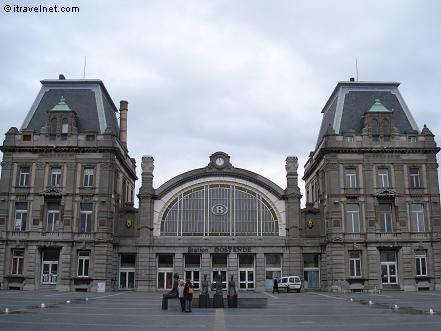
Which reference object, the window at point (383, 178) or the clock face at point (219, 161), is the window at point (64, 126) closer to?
the clock face at point (219, 161)

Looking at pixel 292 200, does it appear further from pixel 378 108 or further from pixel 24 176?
pixel 24 176

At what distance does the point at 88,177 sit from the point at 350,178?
28.0 m

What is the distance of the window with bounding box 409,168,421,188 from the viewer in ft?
191

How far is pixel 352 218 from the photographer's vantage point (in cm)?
5756

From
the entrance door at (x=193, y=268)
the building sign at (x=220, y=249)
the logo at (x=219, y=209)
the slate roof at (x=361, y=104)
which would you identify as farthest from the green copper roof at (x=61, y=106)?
the slate roof at (x=361, y=104)

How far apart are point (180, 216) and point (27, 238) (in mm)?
16381

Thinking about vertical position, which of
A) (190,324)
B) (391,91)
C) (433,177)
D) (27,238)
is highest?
(391,91)

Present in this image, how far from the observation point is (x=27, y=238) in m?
56.1

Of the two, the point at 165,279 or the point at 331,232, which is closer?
the point at 331,232

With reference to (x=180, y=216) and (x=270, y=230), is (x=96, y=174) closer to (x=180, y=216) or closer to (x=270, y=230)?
(x=180, y=216)

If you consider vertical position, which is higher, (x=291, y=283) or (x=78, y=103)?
(x=78, y=103)

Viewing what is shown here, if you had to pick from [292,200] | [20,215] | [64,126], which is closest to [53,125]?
[64,126]

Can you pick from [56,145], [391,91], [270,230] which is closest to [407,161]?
[391,91]

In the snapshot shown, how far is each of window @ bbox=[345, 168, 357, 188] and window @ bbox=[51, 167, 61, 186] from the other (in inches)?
1206
